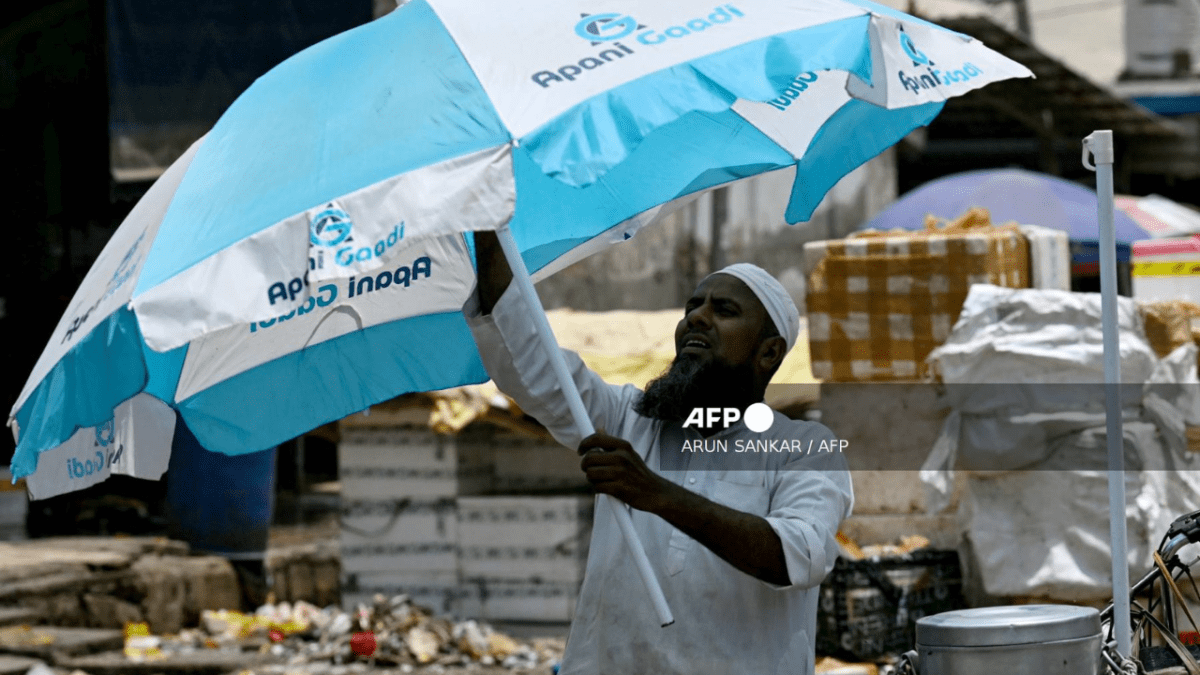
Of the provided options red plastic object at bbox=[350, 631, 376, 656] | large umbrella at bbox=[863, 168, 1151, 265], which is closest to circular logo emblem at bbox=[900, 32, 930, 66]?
red plastic object at bbox=[350, 631, 376, 656]

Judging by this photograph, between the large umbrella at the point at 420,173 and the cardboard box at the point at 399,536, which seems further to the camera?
the cardboard box at the point at 399,536

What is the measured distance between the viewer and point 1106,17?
22.1 m

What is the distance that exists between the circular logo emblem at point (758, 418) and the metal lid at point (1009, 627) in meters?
0.53

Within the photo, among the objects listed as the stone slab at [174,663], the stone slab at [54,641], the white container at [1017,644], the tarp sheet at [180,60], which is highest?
the tarp sheet at [180,60]

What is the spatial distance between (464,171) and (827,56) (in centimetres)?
78

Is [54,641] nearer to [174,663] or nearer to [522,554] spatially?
[174,663]

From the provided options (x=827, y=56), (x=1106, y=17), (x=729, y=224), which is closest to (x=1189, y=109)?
(x=1106, y=17)

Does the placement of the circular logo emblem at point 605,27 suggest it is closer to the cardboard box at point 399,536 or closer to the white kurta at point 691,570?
the white kurta at point 691,570

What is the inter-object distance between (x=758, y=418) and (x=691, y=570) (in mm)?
325

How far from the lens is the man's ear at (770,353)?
3080 millimetres

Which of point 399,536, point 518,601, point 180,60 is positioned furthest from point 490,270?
point 180,60

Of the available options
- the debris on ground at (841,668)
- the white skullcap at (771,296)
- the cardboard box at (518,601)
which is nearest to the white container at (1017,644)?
the white skullcap at (771,296)

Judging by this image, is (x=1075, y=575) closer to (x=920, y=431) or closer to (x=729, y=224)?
(x=920, y=431)

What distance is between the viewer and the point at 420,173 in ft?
8.14
